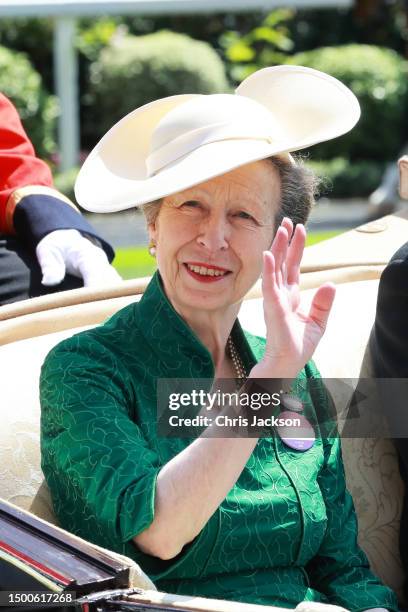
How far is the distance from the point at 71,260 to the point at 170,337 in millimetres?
926

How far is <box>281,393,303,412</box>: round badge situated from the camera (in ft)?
7.89

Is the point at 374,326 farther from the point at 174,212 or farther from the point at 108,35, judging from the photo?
the point at 108,35

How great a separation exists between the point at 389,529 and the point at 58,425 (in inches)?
37.5

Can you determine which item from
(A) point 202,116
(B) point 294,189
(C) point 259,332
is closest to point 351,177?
(C) point 259,332

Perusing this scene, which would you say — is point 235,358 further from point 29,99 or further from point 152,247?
point 29,99

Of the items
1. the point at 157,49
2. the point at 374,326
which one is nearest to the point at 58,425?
the point at 374,326

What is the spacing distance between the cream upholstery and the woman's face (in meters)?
0.39

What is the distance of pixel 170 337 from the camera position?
2.30m

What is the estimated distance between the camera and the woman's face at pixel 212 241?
89.7 inches

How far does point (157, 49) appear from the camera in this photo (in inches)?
571

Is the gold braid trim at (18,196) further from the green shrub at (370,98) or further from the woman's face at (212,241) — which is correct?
the green shrub at (370,98)

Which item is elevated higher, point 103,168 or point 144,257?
point 144,257

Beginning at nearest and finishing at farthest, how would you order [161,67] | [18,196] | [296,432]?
[296,432] → [18,196] → [161,67]

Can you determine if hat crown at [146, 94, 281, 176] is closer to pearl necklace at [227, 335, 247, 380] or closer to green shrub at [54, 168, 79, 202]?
pearl necklace at [227, 335, 247, 380]
